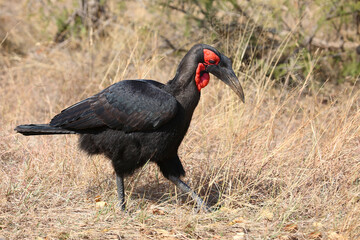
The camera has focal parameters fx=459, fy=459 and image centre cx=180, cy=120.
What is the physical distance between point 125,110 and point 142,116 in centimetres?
15

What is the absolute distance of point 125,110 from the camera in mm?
3213

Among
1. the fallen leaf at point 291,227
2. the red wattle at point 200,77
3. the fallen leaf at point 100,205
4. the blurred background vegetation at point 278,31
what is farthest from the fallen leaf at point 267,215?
the blurred background vegetation at point 278,31

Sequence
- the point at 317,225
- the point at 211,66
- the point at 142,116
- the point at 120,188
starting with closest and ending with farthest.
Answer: the point at 317,225 < the point at 142,116 < the point at 211,66 < the point at 120,188

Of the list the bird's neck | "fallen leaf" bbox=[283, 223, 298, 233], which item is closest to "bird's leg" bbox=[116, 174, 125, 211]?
the bird's neck

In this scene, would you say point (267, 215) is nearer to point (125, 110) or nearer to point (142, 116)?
point (142, 116)

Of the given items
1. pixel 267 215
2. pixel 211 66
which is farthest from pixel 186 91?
pixel 267 215

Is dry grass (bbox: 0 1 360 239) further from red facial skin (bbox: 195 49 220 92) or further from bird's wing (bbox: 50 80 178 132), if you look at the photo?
red facial skin (bbox: 195 49 220 92)

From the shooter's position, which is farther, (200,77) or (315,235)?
(200,77)

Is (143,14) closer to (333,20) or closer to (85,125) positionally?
(333,20)

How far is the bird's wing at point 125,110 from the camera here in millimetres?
3111

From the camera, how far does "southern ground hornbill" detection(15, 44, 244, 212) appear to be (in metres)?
3.15

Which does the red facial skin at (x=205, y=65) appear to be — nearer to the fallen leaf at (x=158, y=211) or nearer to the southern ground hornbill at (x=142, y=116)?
the southern ground hornbill at (x=142, y=116)

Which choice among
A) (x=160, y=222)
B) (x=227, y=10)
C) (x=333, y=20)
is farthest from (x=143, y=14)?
(x=160, y=222)

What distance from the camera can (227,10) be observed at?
18.4ft
